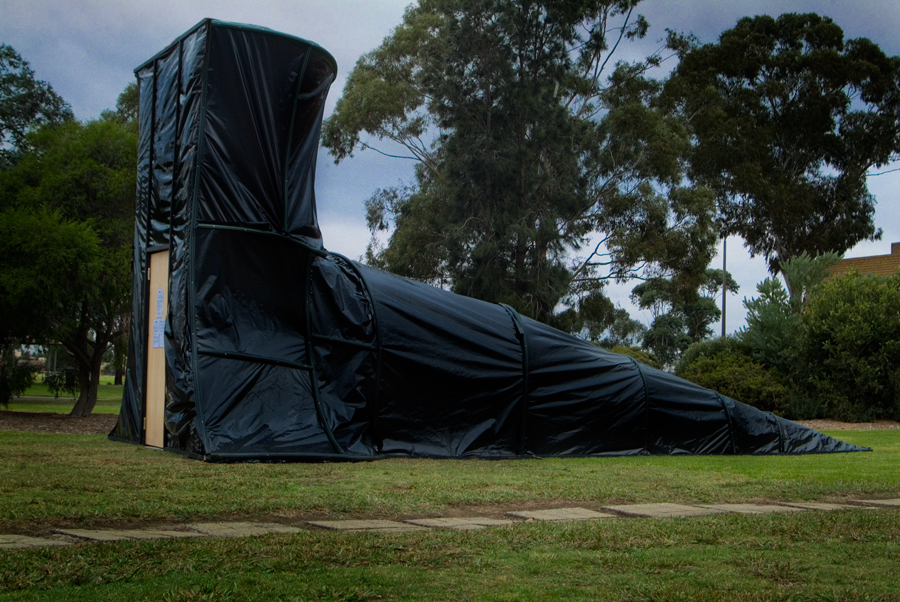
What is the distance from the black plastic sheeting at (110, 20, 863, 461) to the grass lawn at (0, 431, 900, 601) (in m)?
1.19

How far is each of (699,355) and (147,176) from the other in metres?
18.0

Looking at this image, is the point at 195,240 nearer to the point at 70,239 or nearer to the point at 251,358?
the point at 251,358

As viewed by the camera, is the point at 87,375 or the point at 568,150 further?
the point at 568,150

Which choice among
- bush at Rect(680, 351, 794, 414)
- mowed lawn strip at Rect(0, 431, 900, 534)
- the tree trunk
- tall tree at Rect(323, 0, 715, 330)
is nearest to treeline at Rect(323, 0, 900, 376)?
tall tree at Rect(323, 0, 715, 330)

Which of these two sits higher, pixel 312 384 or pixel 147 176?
→ pixel 147 176

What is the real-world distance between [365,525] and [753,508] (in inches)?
107

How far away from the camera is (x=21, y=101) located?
28.3 metres

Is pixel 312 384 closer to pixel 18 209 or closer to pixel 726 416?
pixel 726 416

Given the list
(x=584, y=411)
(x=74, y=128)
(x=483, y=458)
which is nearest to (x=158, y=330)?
(x=483, y=458)

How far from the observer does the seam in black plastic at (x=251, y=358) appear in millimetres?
8555

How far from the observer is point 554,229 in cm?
2673

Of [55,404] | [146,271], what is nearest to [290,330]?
[146,271]

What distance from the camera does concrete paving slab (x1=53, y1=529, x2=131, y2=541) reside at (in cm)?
396

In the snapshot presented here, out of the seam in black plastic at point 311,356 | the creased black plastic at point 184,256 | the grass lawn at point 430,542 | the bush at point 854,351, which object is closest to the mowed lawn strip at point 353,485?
the grass lawn at point 430,542
